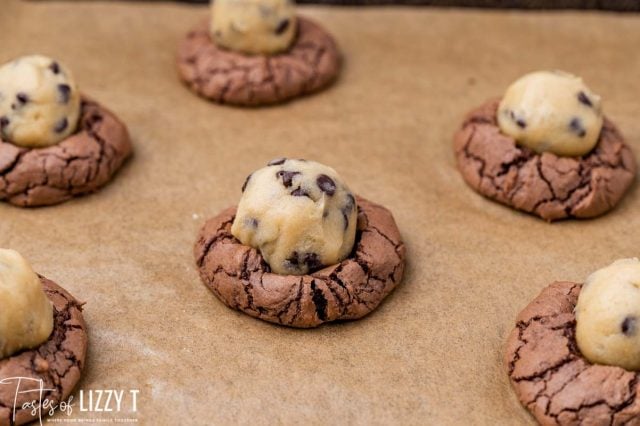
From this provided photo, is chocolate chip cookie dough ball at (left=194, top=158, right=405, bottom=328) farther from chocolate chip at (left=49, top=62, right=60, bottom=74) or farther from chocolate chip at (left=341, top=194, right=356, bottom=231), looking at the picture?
chocolate chip at (left=49, top=62, right=60, bottom=74)

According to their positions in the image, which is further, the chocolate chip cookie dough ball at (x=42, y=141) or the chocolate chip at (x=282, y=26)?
the chocolate chip at (x=282, y=26)

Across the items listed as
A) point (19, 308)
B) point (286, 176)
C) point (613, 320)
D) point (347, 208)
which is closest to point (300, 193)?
point (286, 176)

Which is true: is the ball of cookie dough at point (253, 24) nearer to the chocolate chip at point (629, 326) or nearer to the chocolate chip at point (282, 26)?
the chocolate chip at point (282, 26)

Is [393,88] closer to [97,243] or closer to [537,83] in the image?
Answer: [537,83]

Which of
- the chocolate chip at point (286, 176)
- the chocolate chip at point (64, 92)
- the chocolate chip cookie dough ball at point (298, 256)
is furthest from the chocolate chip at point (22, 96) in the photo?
the chocolate chip at point (286, 176)

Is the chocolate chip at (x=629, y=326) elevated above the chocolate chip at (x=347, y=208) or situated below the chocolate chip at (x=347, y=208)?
above

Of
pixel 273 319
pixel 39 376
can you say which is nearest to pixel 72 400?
pixel 39 376
